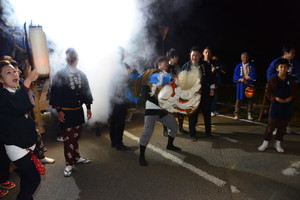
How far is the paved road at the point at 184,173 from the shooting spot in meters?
3.00

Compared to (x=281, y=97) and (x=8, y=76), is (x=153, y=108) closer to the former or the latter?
(x=8, y=76)

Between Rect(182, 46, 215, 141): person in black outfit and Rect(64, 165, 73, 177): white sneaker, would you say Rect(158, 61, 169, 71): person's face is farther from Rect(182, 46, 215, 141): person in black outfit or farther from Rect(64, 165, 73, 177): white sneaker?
Rect(64, 165, 73, 177): white sneaker

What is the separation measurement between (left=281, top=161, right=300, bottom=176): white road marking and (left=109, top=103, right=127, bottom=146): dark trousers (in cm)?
318

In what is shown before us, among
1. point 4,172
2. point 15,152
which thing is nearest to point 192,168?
point 15,152

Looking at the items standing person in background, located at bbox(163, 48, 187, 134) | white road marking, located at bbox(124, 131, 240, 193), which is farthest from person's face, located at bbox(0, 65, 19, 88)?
standing person in background, located at bbox(163, 48, 187, 134)

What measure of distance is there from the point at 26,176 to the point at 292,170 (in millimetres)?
3933

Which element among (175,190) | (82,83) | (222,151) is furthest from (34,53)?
(222,151)

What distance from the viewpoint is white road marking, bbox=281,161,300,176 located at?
11.2ft

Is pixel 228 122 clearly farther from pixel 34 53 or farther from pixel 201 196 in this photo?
pixel 34 53

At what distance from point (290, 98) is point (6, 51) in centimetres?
654

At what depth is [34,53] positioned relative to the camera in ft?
9.99

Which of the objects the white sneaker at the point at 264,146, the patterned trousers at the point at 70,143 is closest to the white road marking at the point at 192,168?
the white sneaker at the point at 264,146

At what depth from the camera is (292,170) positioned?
351 cm

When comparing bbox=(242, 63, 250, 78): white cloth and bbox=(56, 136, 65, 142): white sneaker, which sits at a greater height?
bbox=(242, 63, 250, 78): white cloth
